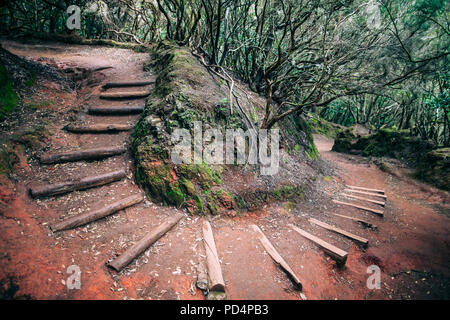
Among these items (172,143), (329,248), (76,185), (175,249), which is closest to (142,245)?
(175,249)

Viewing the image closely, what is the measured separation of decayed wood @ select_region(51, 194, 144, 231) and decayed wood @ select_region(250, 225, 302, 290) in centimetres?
218

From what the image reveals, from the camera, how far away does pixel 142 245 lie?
8.64 feet

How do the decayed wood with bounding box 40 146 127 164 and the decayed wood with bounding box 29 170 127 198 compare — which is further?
the decayed wood with bounding box 40 146 127 164

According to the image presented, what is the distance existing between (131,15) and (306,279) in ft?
54.2

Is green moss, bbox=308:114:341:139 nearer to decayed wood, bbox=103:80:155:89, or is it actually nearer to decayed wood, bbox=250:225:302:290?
decayed wood, bbox=103:80:155:89

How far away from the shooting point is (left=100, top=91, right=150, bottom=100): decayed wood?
502cm

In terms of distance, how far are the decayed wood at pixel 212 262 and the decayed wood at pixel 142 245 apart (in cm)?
54

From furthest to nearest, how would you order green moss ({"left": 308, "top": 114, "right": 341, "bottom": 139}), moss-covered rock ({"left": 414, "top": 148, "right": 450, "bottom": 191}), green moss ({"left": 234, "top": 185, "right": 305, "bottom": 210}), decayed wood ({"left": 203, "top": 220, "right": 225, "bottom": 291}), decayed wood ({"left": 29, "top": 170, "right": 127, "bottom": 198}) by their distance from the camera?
green moss ({"left": 308, "top": 114, "right": 341, "bottom": 139}), moss-covered rock ({"left": 414, "top": 148, "right": 450, "bottom": 191}), green moss ({"left": 234, "top": 185, "right": 305, "bottom": 210}), decayed wood ({"left": 29, "top": 170, "right": 127, "bottom": 198}), decayed wood ({"left": 203, "top": 220, "right": 225, "bottom": 291})

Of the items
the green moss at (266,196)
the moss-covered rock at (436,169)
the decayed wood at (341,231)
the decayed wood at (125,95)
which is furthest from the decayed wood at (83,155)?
the moss-covered rock at (436,169)

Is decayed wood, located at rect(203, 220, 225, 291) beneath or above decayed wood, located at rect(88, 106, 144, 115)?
beneath

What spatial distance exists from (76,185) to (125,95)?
287 centimetres

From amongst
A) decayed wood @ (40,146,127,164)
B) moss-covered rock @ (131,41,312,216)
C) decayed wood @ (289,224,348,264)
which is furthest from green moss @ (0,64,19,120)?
decayed wood @ (289,224,348,264)

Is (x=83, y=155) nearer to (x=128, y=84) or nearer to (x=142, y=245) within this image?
(x=142, y=245)

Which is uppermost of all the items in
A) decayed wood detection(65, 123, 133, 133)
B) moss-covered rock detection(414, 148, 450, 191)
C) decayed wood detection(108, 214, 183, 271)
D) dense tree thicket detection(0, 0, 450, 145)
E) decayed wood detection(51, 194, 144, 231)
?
dense tree thicket detection(0, 0, 450, 145)
